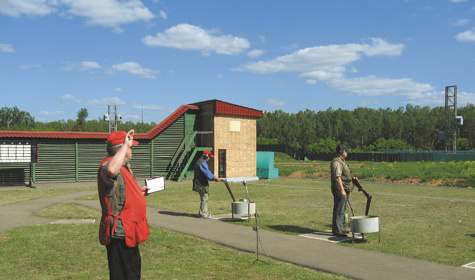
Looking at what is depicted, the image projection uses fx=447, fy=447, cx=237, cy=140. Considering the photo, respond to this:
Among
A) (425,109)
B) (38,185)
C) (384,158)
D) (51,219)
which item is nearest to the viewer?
(51,219)

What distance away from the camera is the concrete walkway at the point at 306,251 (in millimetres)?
6918

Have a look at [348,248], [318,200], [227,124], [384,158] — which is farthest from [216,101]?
[384,158]

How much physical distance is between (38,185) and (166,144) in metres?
8.57

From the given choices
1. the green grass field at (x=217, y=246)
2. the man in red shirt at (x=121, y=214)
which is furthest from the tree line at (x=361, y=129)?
the man in red shirt at (x=121, y=214)

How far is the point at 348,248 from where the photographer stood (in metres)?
8.64

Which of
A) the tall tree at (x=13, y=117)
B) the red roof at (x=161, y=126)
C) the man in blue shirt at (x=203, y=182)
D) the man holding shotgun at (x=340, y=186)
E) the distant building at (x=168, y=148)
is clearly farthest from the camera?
the tall tree at (x=13, y=117)

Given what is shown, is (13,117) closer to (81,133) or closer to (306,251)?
(81,133)

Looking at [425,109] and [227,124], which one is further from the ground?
[425,109]

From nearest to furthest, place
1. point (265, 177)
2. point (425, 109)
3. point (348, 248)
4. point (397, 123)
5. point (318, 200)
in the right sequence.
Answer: point (348, 248)
point (318, 200)
point (265, 177)
point (397, 123)
point (425, 109)

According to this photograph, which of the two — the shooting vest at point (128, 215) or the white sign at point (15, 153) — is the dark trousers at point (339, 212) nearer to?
the shooting vest at point (128, 215)

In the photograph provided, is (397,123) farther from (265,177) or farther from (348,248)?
(348,248)

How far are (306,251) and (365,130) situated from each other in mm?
123298

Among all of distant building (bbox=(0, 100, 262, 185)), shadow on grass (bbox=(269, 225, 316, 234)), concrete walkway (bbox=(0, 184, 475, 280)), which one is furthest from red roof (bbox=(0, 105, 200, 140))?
shadow on grass (bbox=(269, 225, 316, 234))

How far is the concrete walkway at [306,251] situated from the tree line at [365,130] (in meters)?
103
